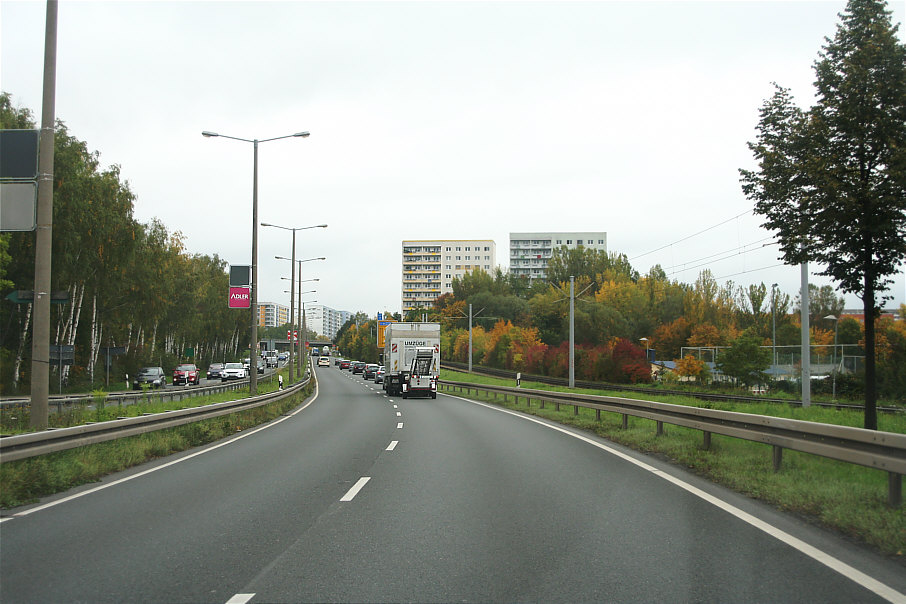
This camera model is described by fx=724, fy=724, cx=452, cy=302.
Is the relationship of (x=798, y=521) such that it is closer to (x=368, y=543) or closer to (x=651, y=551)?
(x=651, y=551)

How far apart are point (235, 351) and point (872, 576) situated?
115891mm

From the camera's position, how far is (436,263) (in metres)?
182

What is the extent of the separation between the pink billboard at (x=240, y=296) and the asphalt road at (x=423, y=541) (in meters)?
14.9

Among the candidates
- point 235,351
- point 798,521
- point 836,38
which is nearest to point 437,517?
Result: point 798,521

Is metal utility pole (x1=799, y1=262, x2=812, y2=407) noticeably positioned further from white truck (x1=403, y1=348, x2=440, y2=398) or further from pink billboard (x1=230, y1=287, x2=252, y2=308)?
white truck (x1=403, y1=348, x2=440, y2=398)

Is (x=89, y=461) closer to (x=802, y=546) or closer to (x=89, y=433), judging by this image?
(x=89, y=433)

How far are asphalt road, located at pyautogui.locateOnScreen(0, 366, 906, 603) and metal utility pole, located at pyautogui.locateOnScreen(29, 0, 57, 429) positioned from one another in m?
2.12

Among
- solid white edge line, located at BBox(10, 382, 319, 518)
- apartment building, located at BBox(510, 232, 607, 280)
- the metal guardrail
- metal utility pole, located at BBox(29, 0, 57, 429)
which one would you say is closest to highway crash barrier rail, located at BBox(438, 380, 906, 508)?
solid white edge line, located at BBox(10, 382, 319, 518)

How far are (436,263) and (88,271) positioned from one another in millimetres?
141127

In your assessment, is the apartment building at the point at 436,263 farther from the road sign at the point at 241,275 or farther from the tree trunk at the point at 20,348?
the road sign at the point at 241,275

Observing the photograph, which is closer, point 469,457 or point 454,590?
point 454,590

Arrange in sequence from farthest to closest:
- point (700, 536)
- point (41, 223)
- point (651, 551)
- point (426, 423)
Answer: point (426, 423) → point (41, 223) → point (700, 536) → point (651, 551)

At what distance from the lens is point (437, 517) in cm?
761

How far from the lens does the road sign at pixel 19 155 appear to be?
12.0m
